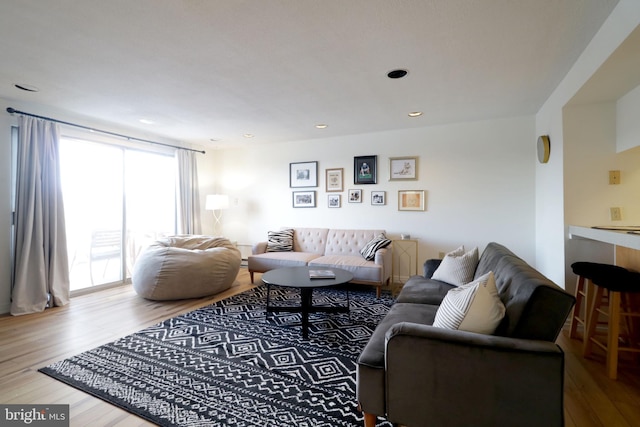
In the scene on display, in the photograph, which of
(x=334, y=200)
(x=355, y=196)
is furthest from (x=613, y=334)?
(x=334, y=200)

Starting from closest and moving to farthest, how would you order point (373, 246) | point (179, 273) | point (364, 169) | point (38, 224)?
point (38, 224)
point (179, 273)
point (373, 246)
point (364, 169)

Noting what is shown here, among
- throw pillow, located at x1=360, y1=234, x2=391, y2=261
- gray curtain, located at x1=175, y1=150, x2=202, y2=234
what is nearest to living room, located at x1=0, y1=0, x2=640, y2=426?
gray curtain, located at x1=175, y1=150, x2=202, y2=234

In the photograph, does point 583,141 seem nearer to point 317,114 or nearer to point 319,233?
point 317,114

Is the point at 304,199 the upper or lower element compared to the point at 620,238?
upper

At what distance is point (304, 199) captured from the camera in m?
5.22

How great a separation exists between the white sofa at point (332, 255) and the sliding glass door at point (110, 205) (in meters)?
1.85

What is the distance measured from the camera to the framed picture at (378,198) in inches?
183

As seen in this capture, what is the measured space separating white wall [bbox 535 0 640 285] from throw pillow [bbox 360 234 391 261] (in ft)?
5.97

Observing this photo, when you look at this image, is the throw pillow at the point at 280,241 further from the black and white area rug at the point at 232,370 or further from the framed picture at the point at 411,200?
the framed picture at the point at 411,200

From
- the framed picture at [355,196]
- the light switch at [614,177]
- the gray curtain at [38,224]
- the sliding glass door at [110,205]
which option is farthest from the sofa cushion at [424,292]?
the sliding glass door at [110,205]

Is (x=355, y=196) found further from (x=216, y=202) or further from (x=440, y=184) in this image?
(x=216, y=202)

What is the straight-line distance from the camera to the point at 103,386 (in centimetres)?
189

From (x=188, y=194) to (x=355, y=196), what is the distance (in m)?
2.92

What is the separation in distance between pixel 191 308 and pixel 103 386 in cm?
150
